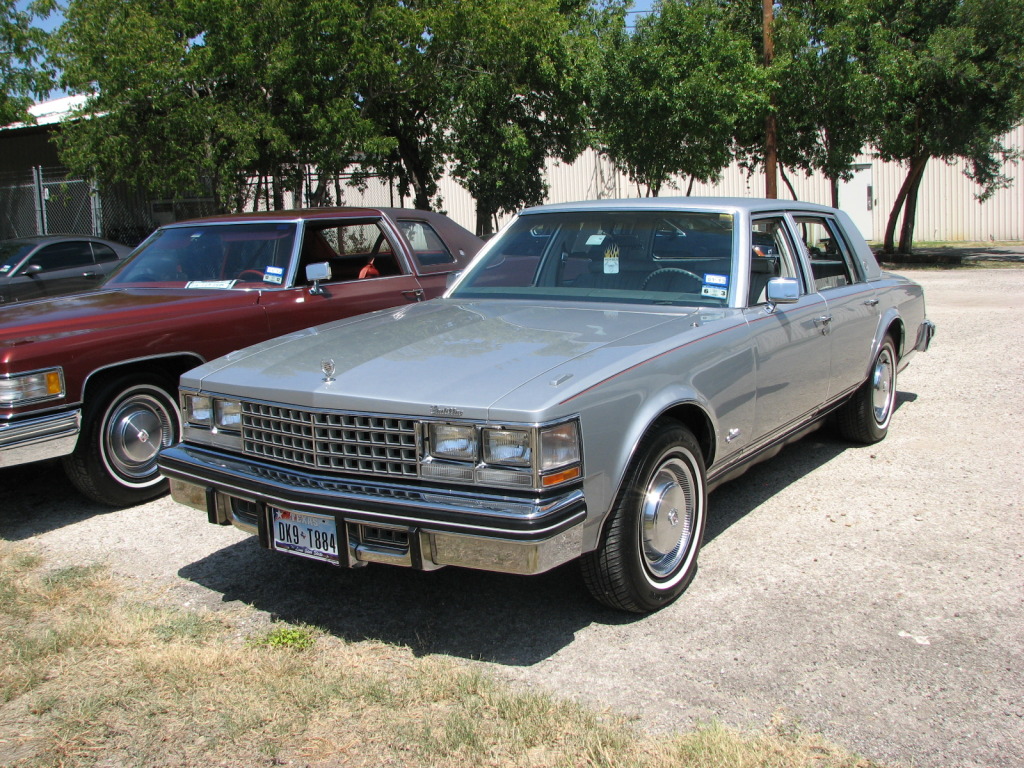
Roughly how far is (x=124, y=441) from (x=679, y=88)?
1579 centimetres

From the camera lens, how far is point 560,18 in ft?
57.8

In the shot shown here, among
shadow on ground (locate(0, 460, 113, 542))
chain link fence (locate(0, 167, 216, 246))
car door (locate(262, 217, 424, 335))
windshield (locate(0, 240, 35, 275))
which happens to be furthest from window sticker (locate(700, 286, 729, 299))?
chain link fence (locate(0, 167, 216, 246))

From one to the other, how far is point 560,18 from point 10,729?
16.8 meters

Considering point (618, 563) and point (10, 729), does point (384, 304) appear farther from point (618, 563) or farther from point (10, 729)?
point (10, 729)

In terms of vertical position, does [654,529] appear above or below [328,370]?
below

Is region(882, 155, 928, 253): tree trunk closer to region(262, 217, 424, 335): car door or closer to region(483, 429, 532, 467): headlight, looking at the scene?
region(262, 217, 424, 335): car door

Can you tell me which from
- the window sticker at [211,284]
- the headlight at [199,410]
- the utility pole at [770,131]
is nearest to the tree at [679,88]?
the utility pole at [770,131]

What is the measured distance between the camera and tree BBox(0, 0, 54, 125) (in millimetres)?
18984

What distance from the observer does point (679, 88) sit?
738 inches

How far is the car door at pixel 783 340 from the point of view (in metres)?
4.53

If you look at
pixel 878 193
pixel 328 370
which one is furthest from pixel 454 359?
pixel 878 193

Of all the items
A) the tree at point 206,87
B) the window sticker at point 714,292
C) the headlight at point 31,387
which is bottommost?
the headlight at point 31,387

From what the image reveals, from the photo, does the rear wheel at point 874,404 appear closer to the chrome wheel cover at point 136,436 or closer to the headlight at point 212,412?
the headlight at point 212,412

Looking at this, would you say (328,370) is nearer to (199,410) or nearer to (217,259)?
(199,410)
